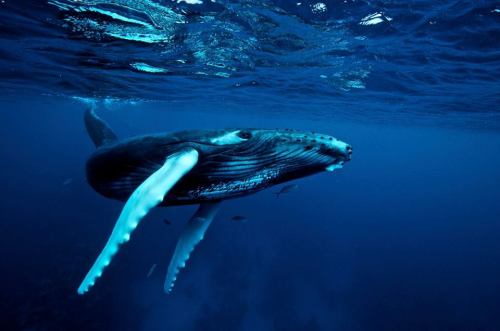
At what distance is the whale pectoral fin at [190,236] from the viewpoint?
4234 mm

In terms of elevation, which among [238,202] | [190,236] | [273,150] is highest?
[273,150]

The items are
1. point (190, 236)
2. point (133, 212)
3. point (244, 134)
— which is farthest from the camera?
point (190, 236)

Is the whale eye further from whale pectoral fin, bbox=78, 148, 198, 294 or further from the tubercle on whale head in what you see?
whale pectoral fin, bbox=78, 148, 198, 294

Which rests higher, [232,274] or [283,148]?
[283,148]

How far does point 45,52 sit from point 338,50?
1331 cm

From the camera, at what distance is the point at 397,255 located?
115ft

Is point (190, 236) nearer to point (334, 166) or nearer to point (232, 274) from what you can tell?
point (334, 166)

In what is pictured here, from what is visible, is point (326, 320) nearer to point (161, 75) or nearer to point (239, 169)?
point (161, 75)

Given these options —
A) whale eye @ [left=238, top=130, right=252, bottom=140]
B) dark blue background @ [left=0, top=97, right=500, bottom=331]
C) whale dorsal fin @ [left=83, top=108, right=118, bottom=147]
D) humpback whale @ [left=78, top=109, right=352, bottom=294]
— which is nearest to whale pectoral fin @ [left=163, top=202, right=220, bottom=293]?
humpback whale @ [left=78, top=109, right=352, bottom=294]

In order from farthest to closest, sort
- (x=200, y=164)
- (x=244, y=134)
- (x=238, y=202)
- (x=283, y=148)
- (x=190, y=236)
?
(x=238, y=202), (x=190, y=236), (x=200, y=164), (x=244, y=134), (x=283, y=148)

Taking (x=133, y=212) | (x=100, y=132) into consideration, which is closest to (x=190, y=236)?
(x=133, y=212)

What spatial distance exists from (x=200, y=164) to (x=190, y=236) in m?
1.76

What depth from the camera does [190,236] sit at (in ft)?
14.0

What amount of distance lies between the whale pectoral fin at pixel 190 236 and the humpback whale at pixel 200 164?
2.56 feet
